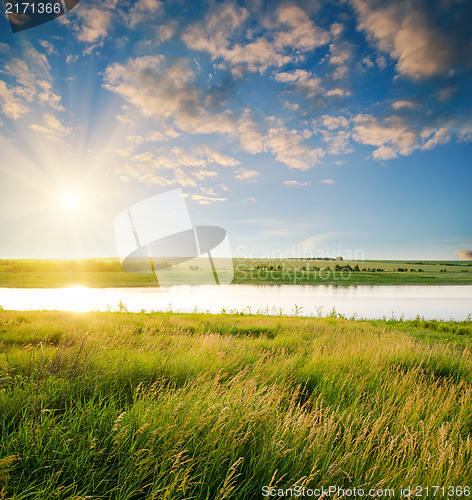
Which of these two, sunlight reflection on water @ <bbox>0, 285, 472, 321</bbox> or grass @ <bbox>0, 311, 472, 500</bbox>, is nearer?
grass @ <bbox>0, 311, 472, 500</bbox>

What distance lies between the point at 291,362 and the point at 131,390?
296cm

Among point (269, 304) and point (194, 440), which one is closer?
point (194, 440)

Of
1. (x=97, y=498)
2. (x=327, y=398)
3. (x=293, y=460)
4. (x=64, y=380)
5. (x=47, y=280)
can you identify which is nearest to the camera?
(x=97, y=498)

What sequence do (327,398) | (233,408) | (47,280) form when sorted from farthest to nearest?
(47,280) → (327,398) → (233,408)

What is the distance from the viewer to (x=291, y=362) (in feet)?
16.6

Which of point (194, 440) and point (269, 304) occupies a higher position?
point (194, 440)

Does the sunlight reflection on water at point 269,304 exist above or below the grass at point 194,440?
below

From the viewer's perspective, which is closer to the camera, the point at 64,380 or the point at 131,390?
the point at 64,380

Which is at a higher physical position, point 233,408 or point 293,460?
point 233,408

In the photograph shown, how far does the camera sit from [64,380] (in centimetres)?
315

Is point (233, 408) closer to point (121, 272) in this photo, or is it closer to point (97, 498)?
point (97, 498)

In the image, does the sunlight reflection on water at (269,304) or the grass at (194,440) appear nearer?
the grass at (194,440)

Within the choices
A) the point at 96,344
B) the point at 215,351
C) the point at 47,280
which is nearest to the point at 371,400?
the point at 215,351

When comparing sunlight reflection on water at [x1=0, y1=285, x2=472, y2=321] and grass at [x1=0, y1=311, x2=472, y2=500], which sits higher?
grass at [x1=0, y1=311, x2=472, y2=500]
